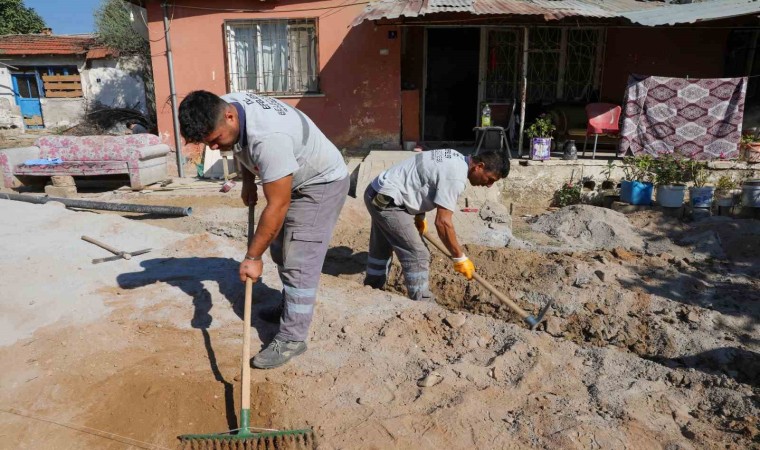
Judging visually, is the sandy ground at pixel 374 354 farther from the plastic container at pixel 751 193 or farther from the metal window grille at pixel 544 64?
the metal window grille at pixel 544 64

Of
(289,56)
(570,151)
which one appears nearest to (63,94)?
(289,56)

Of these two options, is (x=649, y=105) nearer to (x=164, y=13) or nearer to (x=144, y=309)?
(x=144, y=309)

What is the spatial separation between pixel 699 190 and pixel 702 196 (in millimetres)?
97

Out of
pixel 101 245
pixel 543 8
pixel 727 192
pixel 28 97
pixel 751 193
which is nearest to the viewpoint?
pixel 101 245

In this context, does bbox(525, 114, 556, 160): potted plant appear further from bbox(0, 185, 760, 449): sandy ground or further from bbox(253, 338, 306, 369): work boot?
bbox(253, 338, 306, 369): work boot

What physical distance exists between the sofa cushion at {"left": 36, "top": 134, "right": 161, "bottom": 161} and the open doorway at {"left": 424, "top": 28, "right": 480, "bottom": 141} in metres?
5.50

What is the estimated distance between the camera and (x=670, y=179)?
25.6 feet

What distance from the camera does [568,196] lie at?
332 inches

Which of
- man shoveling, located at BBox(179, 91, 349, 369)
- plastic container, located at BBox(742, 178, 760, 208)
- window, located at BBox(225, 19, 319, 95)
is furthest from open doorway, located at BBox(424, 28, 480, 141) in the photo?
man shoveling, located at BBox(179, 91, 349, 369)

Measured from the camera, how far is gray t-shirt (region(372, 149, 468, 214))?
3691 mm

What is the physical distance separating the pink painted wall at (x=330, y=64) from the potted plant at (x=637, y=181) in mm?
4080

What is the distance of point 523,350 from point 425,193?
4.28 ft

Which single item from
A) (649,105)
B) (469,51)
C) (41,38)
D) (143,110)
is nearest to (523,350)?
(649,105)

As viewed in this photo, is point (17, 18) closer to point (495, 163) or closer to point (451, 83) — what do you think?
point (451, 83)
